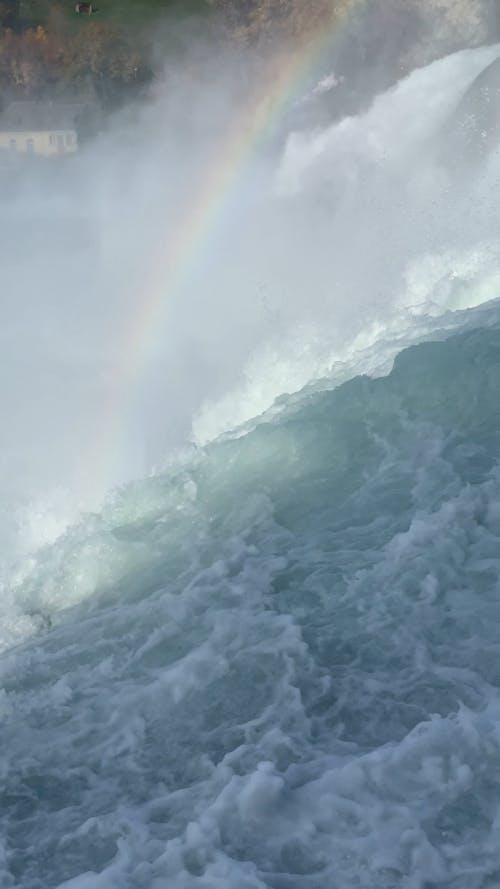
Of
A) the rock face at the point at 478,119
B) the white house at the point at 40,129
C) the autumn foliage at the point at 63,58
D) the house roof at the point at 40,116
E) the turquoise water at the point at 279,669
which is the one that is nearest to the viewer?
the turquoise water at the point at 279,669

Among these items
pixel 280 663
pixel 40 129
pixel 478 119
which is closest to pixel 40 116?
pixel 40 129

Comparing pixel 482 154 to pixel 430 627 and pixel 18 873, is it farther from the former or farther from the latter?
pixel 18 873

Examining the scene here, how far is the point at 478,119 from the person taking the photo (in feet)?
72.9

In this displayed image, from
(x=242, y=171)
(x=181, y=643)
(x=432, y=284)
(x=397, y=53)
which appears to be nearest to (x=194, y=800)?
(x=181, y=643)

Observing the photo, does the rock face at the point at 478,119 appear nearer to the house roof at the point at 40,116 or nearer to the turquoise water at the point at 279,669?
the turquoise water at the point at 279,669

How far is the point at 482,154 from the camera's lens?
72.3 ft

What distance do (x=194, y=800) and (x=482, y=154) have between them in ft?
63.2

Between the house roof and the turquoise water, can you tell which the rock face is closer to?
the turquoise water

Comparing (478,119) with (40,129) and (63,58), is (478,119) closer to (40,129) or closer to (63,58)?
(40,129)

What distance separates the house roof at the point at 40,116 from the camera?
4603cm

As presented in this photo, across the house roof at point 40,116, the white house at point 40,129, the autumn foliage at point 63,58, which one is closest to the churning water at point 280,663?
the white house at point 40,129

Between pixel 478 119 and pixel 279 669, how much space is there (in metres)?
18.5

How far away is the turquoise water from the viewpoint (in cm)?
510

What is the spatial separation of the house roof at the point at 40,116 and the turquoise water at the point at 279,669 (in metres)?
39.3
